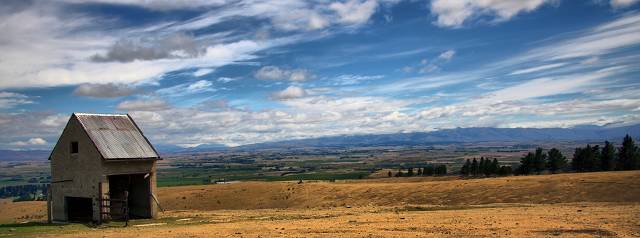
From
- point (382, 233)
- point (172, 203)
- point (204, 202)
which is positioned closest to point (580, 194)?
point (382, 233)

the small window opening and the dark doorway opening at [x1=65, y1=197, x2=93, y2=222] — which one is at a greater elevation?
the small window opening

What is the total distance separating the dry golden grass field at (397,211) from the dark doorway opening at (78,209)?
3094 millimetres

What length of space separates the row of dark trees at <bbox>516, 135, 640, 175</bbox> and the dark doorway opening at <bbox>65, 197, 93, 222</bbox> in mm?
55188

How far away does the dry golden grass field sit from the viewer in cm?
2169

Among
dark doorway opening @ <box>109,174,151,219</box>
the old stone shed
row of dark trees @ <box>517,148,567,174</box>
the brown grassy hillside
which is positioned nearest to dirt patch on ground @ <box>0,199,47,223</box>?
the brown grassy hillside

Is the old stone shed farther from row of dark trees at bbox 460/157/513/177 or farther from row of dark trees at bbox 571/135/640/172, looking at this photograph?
row of dark trees at bbox 571/135/640/172

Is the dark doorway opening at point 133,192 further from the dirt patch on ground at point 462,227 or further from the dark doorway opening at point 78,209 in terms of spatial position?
the dirt patch on ground at point 462,227

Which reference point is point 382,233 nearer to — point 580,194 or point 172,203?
point 580,194

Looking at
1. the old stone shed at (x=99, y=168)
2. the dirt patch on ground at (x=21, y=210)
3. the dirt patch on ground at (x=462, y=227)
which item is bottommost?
the dirt patch on ground at (x=21, y=210)

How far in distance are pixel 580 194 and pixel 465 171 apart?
4346cm

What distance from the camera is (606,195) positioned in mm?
36406

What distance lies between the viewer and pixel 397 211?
109 feet

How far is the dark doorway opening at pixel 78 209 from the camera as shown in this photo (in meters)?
34.6

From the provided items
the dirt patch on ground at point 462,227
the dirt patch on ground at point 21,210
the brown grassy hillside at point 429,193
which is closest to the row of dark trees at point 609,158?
the brown grassy hillside at point 429,193
